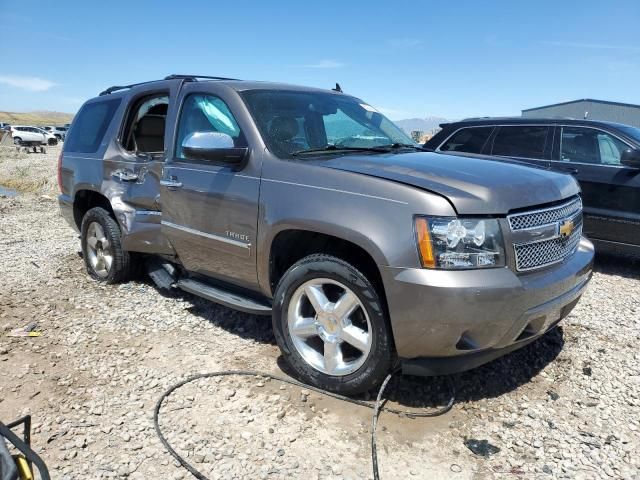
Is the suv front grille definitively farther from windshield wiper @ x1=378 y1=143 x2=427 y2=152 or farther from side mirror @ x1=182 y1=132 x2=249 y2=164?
side mirror @ x1=182 y1=132 x2=249 y2=164

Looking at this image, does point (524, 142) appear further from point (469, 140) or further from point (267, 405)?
point (267, 405)

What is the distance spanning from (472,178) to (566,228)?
71 cm

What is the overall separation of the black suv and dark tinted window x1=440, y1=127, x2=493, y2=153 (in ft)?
0.17

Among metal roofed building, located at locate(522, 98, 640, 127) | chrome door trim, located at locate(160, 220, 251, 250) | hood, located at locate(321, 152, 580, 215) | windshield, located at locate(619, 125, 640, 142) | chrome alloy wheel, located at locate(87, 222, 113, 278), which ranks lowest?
chrome alloy wheel, located at locate(87, 222, 113, 278)

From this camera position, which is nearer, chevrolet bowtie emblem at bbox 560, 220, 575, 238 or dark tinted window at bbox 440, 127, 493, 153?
chevrolet bowtie emblem at bbox 560, 220, 575, 238

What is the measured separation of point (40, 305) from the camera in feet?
15.3

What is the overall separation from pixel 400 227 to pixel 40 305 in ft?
12.1

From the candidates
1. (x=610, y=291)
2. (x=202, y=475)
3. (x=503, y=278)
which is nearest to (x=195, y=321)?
(x=202, y=475)

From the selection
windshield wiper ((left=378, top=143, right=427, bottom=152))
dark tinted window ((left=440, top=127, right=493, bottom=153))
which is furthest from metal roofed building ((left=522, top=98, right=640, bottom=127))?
windshield wiper ((left=378, top=143, right=427, bottom=152))

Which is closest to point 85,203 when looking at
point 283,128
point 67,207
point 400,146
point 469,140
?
point 67,207

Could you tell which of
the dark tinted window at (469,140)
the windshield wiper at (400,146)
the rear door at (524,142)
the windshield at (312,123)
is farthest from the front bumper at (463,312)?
the dark tinted window at (469,140)

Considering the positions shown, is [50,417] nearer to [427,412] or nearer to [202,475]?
[202,475]

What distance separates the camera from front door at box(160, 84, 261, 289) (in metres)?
3.38

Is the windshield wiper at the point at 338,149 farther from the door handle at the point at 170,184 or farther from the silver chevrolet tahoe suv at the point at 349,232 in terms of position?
the door handle at the point at 170,184
